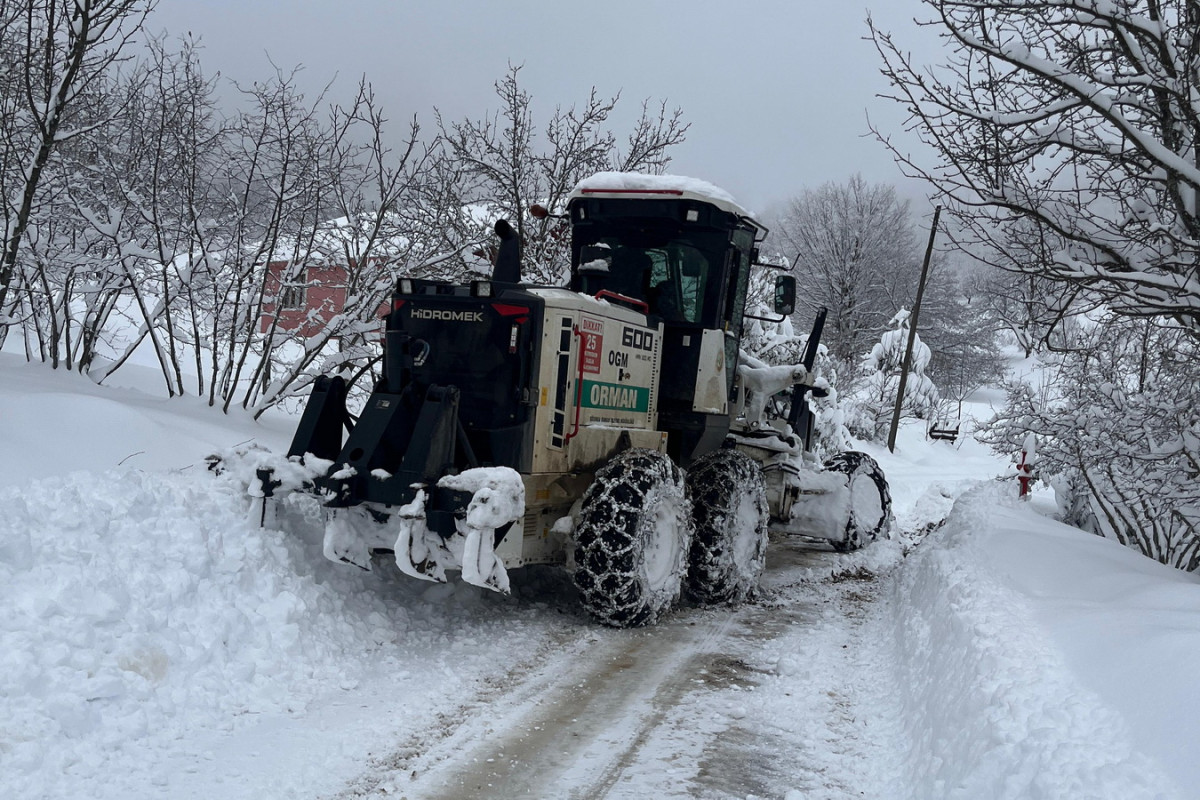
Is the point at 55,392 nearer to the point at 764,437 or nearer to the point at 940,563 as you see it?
the point at 764,437

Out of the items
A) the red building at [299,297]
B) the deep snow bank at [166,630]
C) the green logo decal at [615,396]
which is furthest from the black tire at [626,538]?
the red building at [299,297]

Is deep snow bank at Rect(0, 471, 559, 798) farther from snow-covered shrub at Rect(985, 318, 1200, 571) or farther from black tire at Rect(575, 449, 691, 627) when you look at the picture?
snow-covered shrub at Rect(985, 318, 1200, 571)

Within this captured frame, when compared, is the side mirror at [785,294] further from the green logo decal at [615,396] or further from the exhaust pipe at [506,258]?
the exhaust pipe at [506,258]

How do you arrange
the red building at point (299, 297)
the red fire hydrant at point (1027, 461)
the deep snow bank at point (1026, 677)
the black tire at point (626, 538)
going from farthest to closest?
the red fire hydrant at point (1027, 461)
the red building at point (299, 297)
the black tire at point (626, 538)
the deep snow bank at point (1026, 677)

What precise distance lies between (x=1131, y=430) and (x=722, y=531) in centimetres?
382

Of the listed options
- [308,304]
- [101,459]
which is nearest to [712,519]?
[101,459]

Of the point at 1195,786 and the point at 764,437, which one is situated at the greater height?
the point at 764,437

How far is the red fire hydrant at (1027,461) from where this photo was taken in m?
11.5

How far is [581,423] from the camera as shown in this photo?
6930mm

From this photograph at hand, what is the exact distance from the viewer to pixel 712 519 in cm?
788

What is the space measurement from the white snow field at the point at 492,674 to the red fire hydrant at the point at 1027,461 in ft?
12.7

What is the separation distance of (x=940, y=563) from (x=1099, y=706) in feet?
13.9

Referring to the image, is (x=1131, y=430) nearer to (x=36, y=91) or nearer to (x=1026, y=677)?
(x=1026, y=677)

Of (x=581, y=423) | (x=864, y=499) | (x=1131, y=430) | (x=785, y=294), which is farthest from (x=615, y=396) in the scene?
(x=864, y=499)
